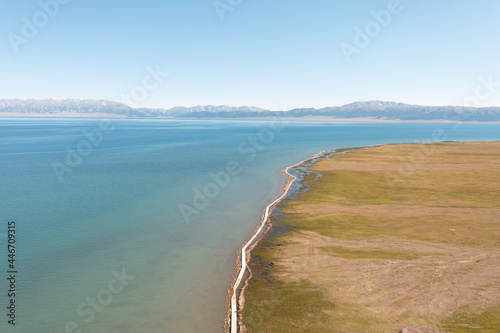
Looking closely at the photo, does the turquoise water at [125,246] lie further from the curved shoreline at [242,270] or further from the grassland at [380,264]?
the grassland at [380,264]

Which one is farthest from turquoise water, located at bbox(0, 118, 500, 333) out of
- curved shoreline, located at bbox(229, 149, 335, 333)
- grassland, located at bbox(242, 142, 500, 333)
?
grassland, located at bbox(242, 142, 500, 333)

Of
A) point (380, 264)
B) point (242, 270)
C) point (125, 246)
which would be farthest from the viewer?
point (125, 246)

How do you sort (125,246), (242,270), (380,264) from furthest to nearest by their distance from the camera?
1. (125,246)
2. (242,270)
3. (380,264)

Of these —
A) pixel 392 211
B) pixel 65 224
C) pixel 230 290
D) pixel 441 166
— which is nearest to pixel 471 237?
pixel 392 211

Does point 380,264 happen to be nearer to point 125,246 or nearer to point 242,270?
point 242,270

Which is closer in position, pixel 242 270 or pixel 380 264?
pixel 380 264

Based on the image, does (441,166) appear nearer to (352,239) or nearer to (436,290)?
A: (352,239)

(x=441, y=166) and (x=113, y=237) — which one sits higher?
(x=441, y=166)

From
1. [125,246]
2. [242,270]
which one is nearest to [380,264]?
[242,270]
